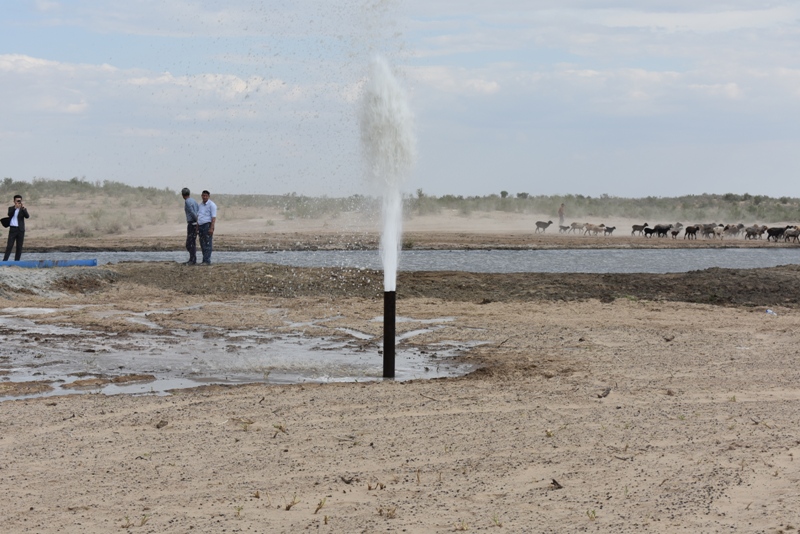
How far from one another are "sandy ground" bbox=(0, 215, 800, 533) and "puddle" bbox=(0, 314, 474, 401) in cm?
53

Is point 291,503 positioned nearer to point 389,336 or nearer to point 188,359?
point 389,336

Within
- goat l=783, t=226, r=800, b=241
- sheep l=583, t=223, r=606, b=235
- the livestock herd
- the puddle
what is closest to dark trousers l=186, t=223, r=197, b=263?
the puddle

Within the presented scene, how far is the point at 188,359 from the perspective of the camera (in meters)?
12.0

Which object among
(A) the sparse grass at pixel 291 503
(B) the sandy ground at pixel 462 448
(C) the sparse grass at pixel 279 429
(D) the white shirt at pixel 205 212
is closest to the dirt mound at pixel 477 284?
(D) the white shirt at pixel 205 212

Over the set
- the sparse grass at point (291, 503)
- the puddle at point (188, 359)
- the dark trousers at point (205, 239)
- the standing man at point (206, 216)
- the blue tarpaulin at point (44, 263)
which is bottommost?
the sparse grass at point (291, 503)

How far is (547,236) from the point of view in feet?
157

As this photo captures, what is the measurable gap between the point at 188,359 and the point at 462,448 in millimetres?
5498

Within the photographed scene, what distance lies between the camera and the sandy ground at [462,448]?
6.04 metres

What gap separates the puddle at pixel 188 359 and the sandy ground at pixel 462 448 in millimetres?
534

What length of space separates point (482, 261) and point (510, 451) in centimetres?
2398

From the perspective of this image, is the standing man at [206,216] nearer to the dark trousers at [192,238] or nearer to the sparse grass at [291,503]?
the dark trousers at [192,238]

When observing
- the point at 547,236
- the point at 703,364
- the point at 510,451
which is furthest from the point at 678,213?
the point at 510,451

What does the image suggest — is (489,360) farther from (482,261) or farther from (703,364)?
(482,261)

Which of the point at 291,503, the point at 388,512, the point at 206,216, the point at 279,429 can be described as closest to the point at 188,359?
the point at 279,429
